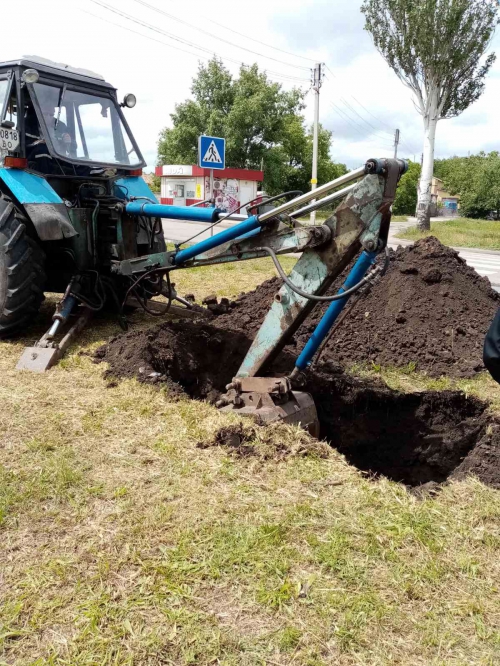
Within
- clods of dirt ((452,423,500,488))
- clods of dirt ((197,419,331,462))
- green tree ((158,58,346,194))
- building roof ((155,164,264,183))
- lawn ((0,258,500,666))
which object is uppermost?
green tree ((158,58,346,194))

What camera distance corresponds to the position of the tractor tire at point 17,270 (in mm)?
5270

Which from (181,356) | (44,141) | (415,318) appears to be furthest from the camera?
(415,318)

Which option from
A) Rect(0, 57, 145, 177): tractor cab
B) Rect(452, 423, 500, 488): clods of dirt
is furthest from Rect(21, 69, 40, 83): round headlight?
Rect(452, 423, 500, 488): clods of dirt

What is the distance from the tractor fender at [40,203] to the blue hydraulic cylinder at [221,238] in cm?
114

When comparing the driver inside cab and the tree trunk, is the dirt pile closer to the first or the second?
the driver inside cab

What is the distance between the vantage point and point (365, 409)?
482cm

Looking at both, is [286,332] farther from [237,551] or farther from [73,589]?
[73,589]

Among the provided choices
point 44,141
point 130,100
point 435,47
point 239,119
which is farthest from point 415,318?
point 239,119

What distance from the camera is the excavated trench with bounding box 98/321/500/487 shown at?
14.3 feet

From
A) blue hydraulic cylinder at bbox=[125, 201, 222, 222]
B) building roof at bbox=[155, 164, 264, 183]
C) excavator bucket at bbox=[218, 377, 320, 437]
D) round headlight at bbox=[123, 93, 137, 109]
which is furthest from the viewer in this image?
building roof at bbox=[155, 164, 264, 183]

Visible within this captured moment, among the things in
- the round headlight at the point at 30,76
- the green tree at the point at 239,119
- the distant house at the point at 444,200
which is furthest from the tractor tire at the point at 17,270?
the distant house at the point at 444,200

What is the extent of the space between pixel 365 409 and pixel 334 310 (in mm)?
1200

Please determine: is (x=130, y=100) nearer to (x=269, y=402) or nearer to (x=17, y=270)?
(x=17, y=270)

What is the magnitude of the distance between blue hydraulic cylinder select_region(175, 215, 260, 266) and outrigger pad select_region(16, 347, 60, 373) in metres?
1.31
